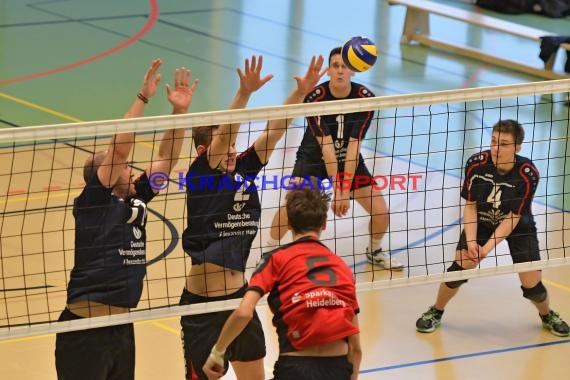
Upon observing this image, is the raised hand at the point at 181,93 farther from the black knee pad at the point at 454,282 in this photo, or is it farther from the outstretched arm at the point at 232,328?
the black knee pad at the point at 454,282

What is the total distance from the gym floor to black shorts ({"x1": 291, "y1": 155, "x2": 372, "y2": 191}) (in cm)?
68

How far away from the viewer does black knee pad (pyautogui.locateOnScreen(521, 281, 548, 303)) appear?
26.4 feet

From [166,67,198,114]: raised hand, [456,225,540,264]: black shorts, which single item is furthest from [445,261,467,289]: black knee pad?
[166,67,198,114]: raised hand

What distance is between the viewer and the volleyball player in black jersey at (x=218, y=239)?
6266mm

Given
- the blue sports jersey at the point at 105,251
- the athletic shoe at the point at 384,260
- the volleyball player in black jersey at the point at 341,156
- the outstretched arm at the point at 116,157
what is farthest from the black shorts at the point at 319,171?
the blue sports jersey at the point at 105,251

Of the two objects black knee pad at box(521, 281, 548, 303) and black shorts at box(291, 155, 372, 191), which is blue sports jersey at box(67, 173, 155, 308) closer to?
black shorts at box(291, 155, 372, 191)

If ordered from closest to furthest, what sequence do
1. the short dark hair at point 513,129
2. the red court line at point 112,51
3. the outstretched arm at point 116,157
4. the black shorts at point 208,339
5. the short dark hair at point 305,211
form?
1. the short dark hair at point 305,211
2. the outstretched arm at point 116,157
3. the black shorts at point 208,339
4. the short dark hair at point 513,129
5. the red court line at point 112,51

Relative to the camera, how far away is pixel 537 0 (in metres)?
18.2

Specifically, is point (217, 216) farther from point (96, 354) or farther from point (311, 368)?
point (311, 368)

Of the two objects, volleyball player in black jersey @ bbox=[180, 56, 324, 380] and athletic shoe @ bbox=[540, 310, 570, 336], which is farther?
athletic shoe @ bbox=[540, 310, 570, 336]

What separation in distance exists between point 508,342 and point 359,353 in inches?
113

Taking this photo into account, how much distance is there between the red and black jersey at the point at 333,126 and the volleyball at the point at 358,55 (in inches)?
6.5

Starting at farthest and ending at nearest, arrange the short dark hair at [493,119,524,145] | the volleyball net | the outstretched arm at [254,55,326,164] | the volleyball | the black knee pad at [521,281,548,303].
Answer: the volleyball, the black knee pad at [521,281,548,303], the short dark hair at [493,119,524,145], the outstretched arm at [254,55,326,164], the volleyball net

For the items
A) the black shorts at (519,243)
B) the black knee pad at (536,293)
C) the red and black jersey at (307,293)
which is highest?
the red and black jersey at (307,293)
